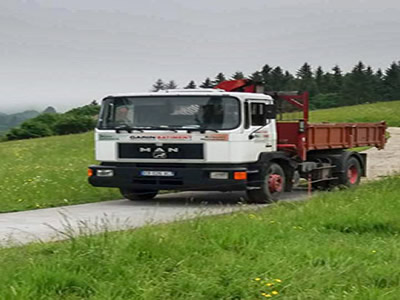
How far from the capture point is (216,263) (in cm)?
658

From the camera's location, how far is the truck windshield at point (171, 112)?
13.2 m

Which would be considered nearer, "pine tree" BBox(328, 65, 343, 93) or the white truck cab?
the white truck cab

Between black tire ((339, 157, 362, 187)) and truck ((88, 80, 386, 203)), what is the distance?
7.59ft

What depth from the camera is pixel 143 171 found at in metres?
13.6

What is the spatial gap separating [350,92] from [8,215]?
10110cm

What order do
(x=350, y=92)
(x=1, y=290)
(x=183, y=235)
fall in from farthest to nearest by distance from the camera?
(x=350, y=92) → (x=183, y=235) → (x=1, y=290)

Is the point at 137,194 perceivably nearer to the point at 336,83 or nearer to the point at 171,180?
the point at 171,180

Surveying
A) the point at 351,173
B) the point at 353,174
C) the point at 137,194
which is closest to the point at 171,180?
the point at 137,194

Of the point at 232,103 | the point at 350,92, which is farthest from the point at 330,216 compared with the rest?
the point at 350,92

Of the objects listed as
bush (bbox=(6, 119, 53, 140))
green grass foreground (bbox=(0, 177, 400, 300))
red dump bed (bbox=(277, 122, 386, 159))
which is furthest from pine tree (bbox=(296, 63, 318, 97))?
green grass foreground (bbox=(0, 177, 400, 300))

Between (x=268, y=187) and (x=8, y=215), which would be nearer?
(x=8, y=215)

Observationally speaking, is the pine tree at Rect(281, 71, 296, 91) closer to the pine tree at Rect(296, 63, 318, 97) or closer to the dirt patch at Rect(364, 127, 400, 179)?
the pine tree at Rect(296, 63, 318, 97)

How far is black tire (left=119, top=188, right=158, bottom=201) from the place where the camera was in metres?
14.8

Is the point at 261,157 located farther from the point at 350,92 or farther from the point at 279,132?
the point at 350,92
